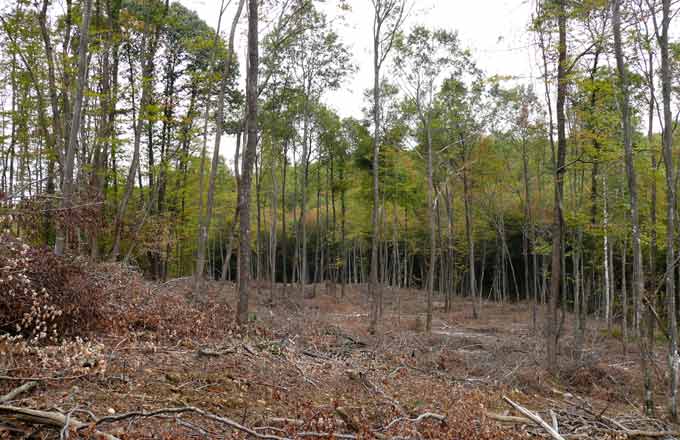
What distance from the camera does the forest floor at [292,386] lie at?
4.07 meters

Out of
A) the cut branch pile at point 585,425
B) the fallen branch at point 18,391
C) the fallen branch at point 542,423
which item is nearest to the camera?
the fallen branch at point 18,391

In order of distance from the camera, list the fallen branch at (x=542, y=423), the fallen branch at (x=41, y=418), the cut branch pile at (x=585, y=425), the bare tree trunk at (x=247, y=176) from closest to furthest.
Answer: the fallen branch at (x=41, y=418) → the fallen branch at (x=542, y=423) → the cut branch pile at (x=585, y=425) → the bare tree trunk at (x=247, y=176)

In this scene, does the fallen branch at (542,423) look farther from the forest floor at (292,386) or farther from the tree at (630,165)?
the tree at (630,165)

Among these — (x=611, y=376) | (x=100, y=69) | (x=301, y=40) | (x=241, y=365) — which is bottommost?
(x=611, y=376)

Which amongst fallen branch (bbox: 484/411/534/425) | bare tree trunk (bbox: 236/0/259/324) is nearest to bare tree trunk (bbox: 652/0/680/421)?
fallen branch (bbox: 484/411/534/425)

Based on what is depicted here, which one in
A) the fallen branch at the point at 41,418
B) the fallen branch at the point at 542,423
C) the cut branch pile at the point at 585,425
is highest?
the fallen branch at the point at 41,418

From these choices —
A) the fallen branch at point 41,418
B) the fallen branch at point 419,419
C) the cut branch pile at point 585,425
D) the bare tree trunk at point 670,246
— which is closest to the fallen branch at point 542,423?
the cut branch pile at point 585,425

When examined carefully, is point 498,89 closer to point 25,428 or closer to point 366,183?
point 366,183

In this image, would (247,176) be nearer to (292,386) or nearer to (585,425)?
(292,386)

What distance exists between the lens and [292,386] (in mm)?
6230

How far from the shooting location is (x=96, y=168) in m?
15.1

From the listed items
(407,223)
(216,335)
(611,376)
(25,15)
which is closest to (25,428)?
(216,335)

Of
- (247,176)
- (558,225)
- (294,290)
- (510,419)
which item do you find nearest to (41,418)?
(510,419)

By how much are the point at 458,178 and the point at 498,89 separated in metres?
4.85
